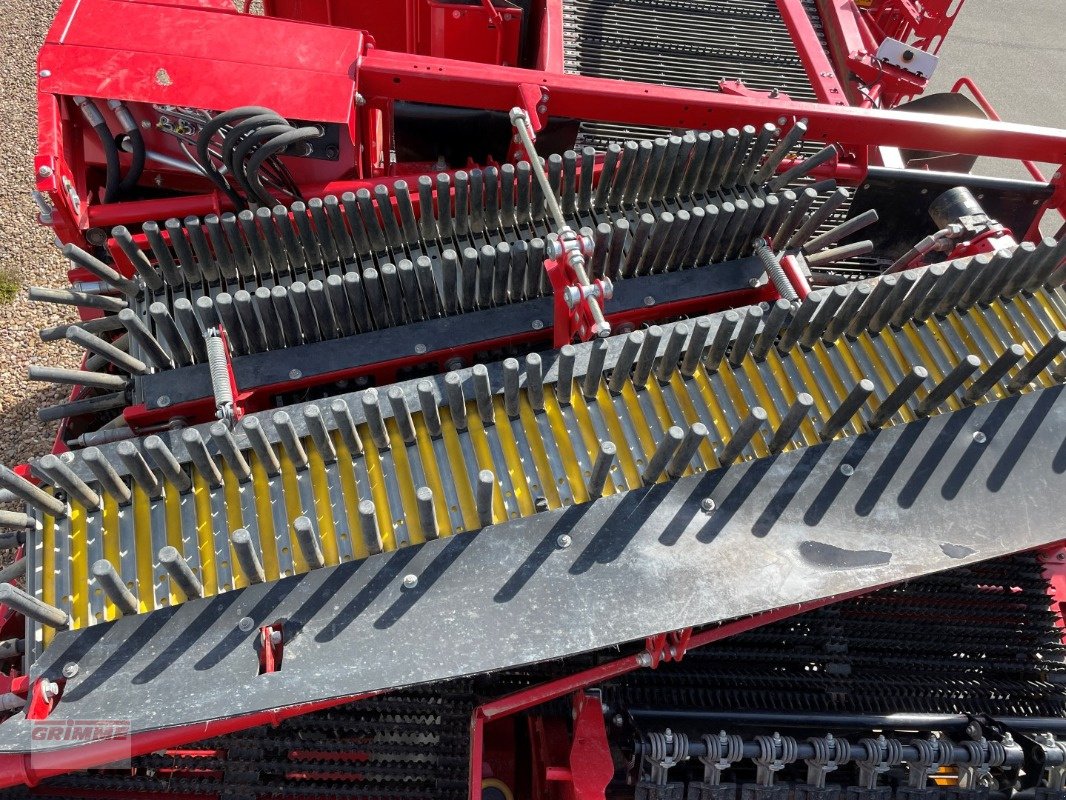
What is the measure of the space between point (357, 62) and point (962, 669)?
13.2ft

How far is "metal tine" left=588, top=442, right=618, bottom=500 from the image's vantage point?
2445 millimetres

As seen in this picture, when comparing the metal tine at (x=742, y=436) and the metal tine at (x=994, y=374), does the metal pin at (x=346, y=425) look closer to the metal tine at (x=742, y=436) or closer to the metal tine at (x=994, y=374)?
the metal tine at (x=742, y=436)

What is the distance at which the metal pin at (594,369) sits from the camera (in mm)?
2738

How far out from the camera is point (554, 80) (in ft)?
12.0

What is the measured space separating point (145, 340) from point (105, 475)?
63 centimetres

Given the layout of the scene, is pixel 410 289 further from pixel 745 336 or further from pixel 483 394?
pixel 745 336

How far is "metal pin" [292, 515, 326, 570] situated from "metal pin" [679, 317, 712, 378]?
151cm

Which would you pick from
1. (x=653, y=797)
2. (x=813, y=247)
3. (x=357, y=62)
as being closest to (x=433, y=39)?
(x=357, y=62)

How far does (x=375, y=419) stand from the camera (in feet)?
8.85

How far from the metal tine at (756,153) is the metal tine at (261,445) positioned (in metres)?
2.50

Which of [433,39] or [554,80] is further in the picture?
[433,39]

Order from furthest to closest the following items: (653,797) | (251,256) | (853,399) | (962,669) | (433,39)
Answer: (433,39), (962,669), (251,256), (653,797), (853,399)

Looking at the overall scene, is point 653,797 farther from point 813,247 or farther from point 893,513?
point 813,247

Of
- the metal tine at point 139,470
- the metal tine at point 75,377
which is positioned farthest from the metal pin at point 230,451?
the metal tine at point 75,377
